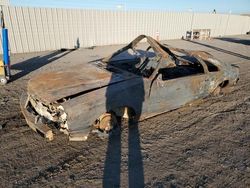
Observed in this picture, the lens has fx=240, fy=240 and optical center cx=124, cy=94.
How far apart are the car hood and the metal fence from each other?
10.1 m

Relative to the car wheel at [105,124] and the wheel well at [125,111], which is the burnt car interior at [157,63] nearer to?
the wheel well at [125,111]

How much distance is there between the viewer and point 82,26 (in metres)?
16.2

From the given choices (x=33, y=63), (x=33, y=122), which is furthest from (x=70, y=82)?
(x=33, y=63)

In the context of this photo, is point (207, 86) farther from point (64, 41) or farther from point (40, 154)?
point (64, 41)

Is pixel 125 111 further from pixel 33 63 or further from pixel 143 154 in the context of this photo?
pixel 33 63

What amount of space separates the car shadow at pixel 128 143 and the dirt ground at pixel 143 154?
1 centimetres

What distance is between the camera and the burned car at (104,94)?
389 cm

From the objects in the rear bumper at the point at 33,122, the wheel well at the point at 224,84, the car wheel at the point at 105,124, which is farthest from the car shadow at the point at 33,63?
the wheel well at the point at 224,84

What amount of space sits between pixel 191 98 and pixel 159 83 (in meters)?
1.28

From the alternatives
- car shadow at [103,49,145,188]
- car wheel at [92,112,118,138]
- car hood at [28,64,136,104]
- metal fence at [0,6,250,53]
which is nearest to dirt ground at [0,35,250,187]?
car shadow at [103,49,145,188]

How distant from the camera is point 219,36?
28812 mm

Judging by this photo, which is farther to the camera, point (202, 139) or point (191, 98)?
point (191, 98)

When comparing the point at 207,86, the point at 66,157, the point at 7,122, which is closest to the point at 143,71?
the point at 207,86

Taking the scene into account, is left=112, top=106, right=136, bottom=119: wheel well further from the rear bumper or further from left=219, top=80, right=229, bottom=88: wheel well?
left=219, top=80, right=229, bottom=88: wheel well
